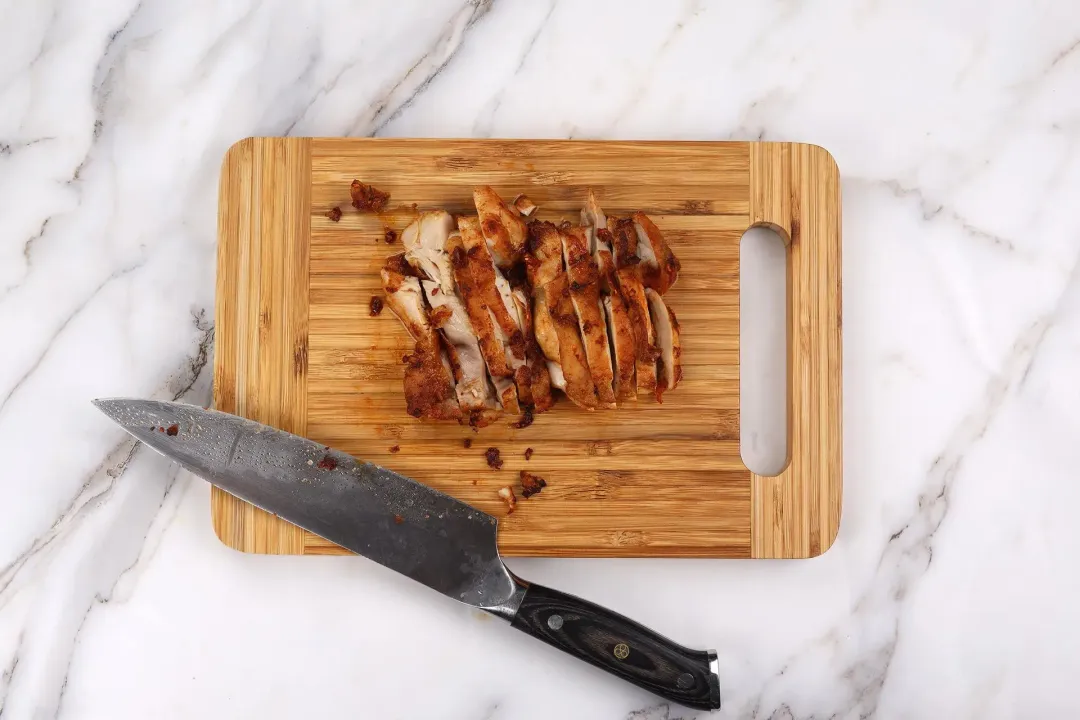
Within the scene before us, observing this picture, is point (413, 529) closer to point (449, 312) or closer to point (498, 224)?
point (449, 312)

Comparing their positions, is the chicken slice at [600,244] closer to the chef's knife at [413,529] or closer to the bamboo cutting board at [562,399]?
the bamboo cutting board at [562,399]

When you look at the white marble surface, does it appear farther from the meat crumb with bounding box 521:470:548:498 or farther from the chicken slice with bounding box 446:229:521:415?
the chicken slice with bounding box 446:229:521:415

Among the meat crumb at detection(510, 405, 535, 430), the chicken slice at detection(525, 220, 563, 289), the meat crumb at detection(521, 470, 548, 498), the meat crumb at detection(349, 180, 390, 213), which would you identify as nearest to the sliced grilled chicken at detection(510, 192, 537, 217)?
the chicken slice at detection(525, 220, 563, 289)

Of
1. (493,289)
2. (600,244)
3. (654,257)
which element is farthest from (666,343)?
(493,289)

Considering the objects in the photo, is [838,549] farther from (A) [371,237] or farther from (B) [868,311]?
(A) [371,237]

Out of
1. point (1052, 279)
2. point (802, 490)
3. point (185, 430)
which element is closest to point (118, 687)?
point (185, 430)

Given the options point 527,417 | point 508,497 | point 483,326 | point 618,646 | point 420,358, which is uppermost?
point 483,326
